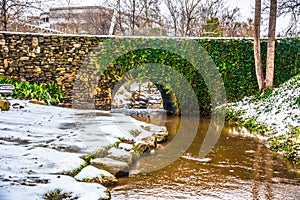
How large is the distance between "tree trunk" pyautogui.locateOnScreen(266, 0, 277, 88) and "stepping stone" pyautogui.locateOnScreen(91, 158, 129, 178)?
759 cm

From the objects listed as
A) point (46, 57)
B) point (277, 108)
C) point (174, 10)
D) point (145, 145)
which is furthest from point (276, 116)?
point (174, 10)

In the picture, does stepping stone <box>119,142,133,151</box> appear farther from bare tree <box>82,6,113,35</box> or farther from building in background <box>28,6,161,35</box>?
bare tree <box>82,6,113,35</box>

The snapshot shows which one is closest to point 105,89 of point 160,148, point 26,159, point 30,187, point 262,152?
point 160,148

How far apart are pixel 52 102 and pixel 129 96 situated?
7.96 metres

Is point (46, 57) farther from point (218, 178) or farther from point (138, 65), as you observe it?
point (218, 178)

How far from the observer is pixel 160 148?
21.7 feet

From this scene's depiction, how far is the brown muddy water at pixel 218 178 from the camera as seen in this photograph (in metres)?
4.10

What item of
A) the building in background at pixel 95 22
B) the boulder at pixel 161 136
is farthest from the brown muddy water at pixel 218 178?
the building in background at pixel 95 22

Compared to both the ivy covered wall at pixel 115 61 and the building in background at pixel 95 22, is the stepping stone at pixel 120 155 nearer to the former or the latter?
the ivy covered wall at pixel 115 61

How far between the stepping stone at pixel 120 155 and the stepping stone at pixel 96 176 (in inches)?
27.9

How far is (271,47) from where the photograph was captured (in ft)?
35.7

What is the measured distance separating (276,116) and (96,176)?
18.9ft

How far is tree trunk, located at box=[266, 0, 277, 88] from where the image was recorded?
1076cm

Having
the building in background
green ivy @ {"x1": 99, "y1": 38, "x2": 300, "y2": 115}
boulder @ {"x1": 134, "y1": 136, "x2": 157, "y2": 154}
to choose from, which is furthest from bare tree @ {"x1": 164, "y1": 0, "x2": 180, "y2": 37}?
boulder @ {"x1": 134, "y1": 136, "x2": 157, "y2": 154}
